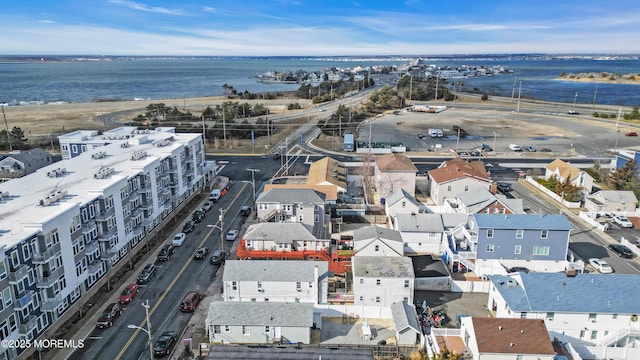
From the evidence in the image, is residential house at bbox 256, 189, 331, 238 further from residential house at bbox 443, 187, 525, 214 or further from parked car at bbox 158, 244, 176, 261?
residential house at bbox 443, 187, 525, 214

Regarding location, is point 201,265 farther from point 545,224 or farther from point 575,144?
point 575,144

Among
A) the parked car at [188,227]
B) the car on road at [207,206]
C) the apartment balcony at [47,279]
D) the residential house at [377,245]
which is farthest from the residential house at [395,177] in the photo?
the apartment balcony at [47,279]

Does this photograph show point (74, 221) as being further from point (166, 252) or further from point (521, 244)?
point (521, 244)

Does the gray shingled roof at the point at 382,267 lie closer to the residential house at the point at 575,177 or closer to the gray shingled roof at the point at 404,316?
the gray shingled roof at the point at 404,316

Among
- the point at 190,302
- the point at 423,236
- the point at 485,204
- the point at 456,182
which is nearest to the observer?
the point at 190,302

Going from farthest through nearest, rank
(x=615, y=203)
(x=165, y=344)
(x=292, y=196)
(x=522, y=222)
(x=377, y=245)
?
(x=615, y=203) < (x=292, y=196) < (x=522, y=222) < (x=377, y=245) < (x=165, y=344)

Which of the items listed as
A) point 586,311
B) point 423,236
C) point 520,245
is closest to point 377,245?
point 423,236
